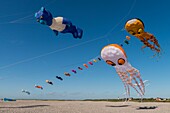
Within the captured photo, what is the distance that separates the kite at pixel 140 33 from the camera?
25.0m

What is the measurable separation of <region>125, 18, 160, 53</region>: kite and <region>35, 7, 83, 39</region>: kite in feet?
18.1

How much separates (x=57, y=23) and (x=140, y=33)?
9315 mm

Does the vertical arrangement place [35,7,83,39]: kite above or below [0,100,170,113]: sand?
above

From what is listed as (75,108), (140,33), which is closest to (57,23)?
(140,33)

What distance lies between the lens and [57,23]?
75.2ft

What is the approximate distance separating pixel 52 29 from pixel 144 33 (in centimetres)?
1028

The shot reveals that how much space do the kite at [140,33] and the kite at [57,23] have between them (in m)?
5.53

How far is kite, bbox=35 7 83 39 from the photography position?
69.4 ft

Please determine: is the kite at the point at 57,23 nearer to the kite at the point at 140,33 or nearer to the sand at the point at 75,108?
the kite at the point at 140,33

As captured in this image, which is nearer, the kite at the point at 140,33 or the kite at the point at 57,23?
the kite at the point at 57,23

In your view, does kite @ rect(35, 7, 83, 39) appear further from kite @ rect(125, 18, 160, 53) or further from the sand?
the sand

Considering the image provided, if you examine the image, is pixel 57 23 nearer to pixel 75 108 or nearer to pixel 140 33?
pixel 140 33

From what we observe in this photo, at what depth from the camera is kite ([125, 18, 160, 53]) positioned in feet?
81.9

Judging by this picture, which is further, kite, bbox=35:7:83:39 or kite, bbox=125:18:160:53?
kite, bbox=125:18:160:53
